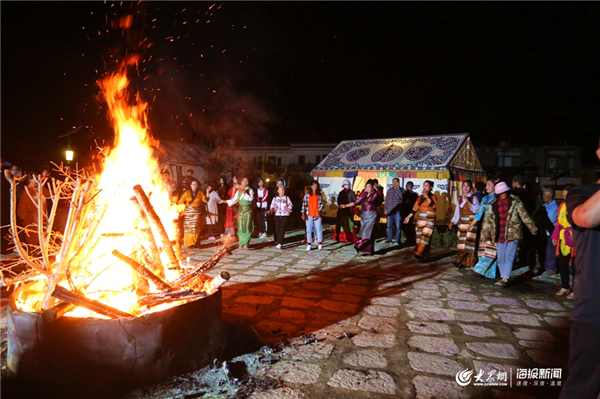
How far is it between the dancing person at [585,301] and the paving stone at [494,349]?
1.64 meters

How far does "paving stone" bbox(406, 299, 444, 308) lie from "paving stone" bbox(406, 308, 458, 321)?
5.1 inches

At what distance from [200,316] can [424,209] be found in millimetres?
6443

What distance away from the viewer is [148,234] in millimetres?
3600

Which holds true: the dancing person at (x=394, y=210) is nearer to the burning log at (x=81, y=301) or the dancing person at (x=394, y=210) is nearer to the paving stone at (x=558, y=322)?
the paving stone at (x=558, y=322)

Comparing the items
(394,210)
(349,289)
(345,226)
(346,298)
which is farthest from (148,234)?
(394,210)

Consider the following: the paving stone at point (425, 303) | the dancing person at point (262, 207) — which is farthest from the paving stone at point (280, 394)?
the dancing person at point (262, 207)

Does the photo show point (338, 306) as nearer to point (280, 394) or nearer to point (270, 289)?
point (270, 289)

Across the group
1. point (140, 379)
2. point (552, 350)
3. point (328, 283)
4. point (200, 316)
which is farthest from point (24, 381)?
point (552, 350)

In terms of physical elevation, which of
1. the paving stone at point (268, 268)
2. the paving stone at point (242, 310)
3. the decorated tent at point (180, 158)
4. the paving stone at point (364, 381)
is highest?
the decorated tent at point (180, 158)

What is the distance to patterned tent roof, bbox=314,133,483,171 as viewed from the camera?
1407 centimetres

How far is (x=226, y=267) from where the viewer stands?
712 cm

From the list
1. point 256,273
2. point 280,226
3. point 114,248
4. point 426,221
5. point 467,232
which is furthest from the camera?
point 280,226

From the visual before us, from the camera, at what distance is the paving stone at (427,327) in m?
4.05

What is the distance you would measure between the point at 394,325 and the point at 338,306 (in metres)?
0.96
